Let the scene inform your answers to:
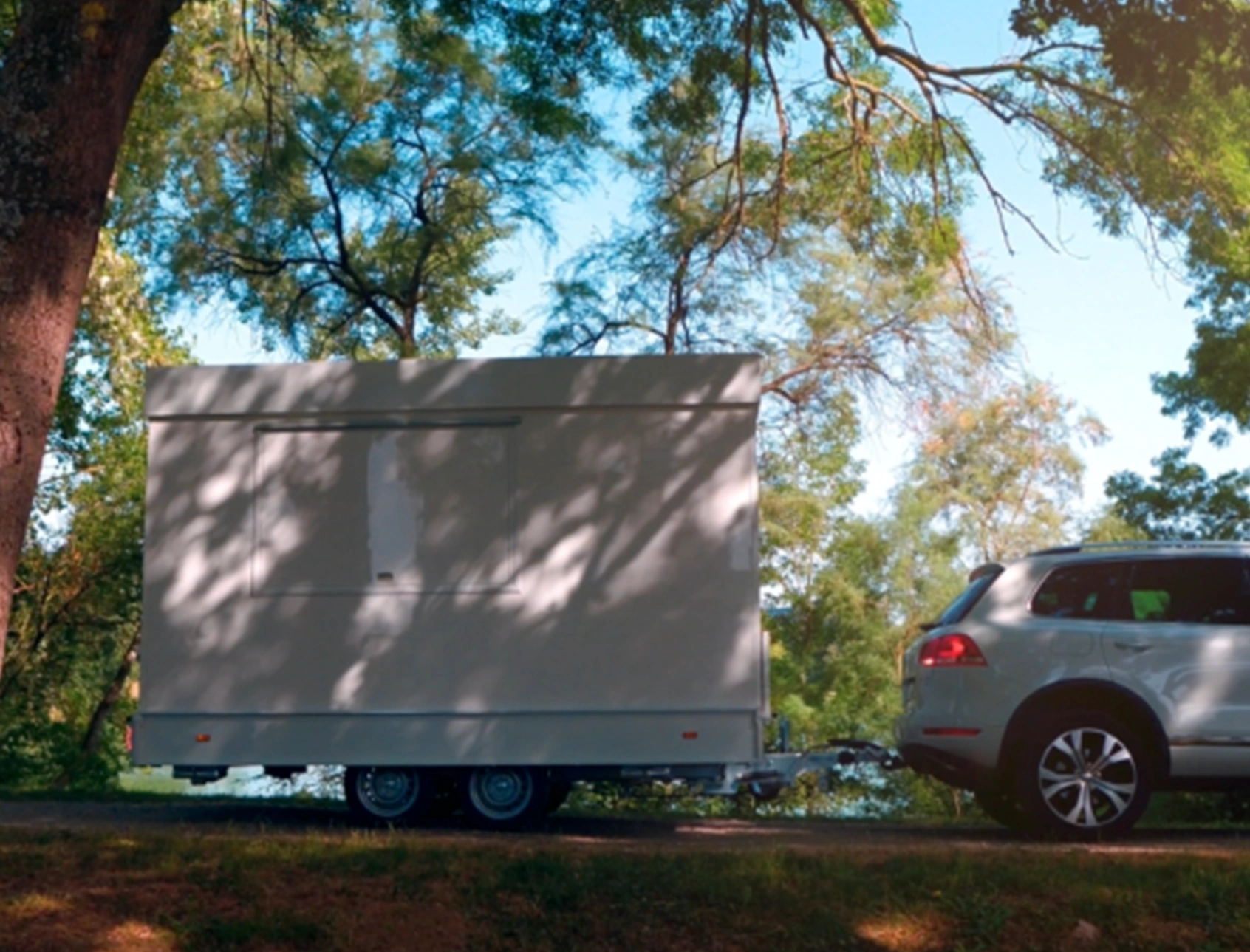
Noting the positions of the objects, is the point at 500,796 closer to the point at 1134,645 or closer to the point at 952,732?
the point at 952,732

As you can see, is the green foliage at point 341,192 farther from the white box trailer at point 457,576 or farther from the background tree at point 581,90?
the white box trailer at point 457,576

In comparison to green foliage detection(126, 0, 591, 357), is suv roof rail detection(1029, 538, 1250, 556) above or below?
below

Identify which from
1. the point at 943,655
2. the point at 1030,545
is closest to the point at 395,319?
the point at 943,655

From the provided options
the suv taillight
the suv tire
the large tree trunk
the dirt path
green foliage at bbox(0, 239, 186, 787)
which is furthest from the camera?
green foliage at bbox(0, 239, 186, 787)

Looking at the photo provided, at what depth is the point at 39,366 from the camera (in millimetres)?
7484

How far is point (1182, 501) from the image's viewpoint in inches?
1024

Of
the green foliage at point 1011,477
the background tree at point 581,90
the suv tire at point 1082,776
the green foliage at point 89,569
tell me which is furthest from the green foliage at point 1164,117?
the green foliage at point 1011,477

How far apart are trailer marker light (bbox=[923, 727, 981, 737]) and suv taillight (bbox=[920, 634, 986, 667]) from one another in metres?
0.40

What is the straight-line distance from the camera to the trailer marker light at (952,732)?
10.3m

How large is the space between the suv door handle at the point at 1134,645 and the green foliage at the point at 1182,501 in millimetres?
15586

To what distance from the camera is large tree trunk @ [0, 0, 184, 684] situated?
24.2ft

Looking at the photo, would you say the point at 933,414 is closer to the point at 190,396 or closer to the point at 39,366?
the point at 190,396

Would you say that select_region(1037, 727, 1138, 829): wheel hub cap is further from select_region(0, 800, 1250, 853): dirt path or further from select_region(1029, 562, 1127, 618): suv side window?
select_region(1029, 562, 1127, 618): suv side window

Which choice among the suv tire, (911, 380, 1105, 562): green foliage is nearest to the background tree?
the suv tire
